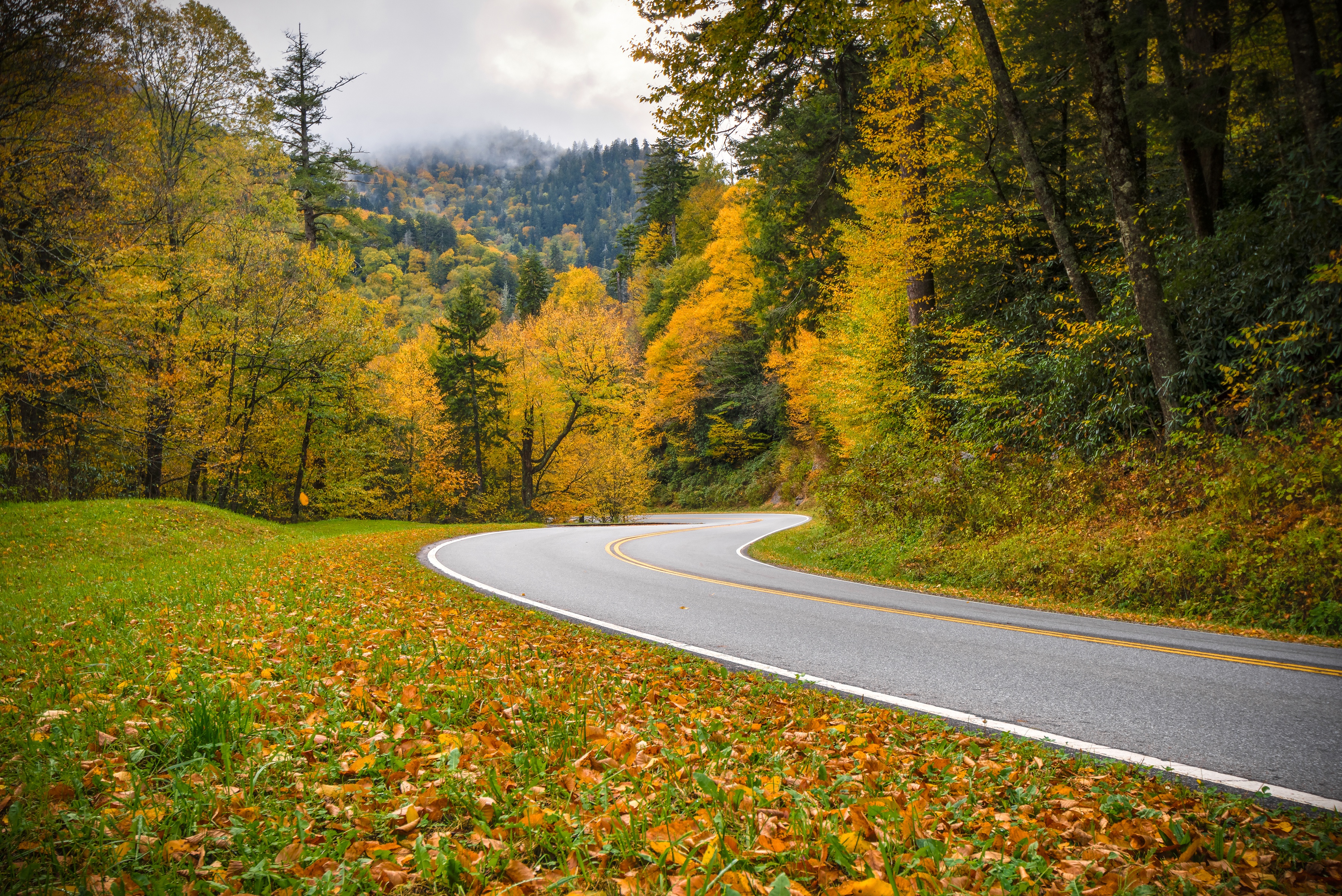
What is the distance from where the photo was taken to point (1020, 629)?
7059 mm

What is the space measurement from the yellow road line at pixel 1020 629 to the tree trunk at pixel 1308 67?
8626mm

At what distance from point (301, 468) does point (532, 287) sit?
3139cm

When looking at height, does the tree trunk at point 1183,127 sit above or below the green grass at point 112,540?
above

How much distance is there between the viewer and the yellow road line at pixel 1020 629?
5.47 m

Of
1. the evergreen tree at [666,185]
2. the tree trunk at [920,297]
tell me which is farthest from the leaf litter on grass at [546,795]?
the evergreen tree at [666,185]

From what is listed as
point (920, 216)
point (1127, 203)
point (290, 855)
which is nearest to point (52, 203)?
point (290, 855)

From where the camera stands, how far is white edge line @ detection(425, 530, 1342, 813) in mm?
3332

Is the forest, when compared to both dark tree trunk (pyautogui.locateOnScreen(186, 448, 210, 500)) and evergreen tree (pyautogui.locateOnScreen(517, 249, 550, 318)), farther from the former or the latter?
evergreen tree (pyautogui.locateOnScreen(517, 249, 550, 318))

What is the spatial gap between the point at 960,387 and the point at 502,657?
13.7 metres

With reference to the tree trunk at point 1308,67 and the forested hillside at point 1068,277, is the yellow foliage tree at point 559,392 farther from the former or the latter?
the tree trunk at point 1308,67

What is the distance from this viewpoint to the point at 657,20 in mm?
9000

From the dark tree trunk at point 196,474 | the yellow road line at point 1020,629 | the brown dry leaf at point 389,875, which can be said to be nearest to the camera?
the brown dry leaf at point 389,875

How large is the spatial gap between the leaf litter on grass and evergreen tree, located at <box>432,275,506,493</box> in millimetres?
30156

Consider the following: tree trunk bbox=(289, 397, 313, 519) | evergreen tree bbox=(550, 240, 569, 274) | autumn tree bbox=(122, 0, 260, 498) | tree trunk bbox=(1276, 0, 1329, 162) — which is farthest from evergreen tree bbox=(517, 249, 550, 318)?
evergreen tree bbox=(550, 240, 569, 274)
